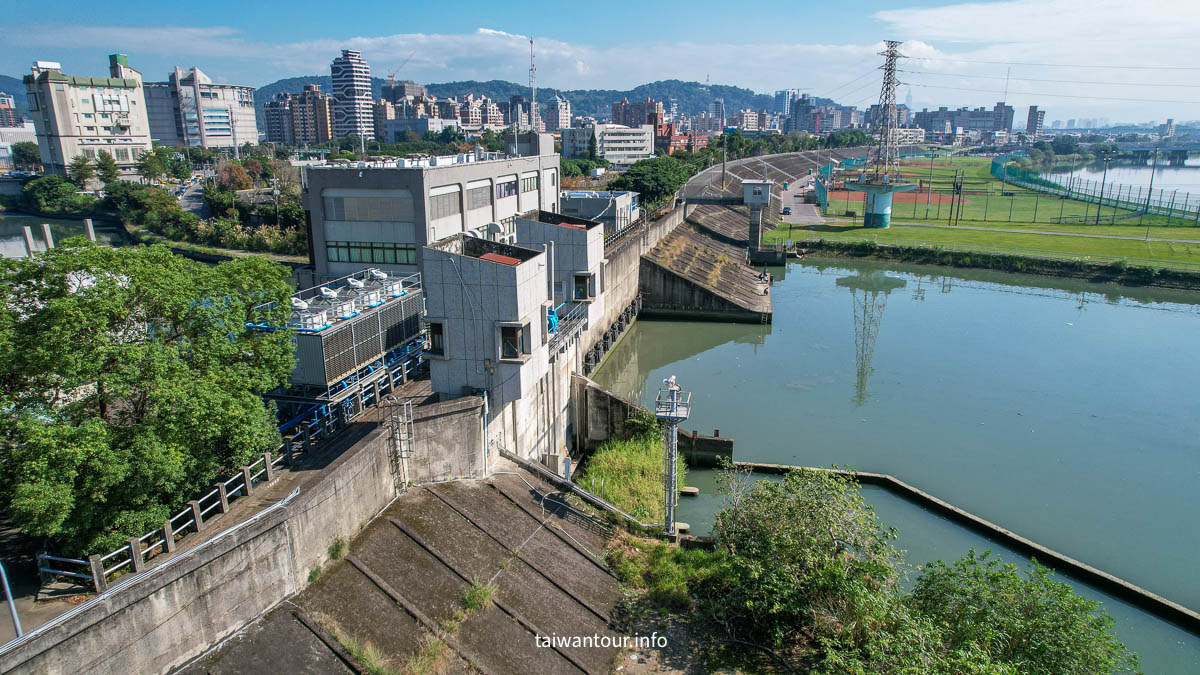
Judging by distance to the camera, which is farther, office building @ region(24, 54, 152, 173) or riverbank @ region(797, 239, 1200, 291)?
office building @ region(24, 54, 152, 173)

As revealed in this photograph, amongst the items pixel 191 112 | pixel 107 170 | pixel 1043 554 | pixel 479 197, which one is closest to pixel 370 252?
pixel 479 197

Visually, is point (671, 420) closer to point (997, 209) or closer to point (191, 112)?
point (997, 209)

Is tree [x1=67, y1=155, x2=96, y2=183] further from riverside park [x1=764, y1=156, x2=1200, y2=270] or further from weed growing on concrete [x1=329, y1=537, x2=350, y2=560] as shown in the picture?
weed growing on concrete [x1=329, y1=537, x2=350, y2=560]

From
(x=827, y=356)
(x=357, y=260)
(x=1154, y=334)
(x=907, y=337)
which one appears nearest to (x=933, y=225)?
(x=1154, y=334)

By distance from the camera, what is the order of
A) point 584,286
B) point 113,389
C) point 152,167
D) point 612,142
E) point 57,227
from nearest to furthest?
point 113,389 < point 584,286 < point 57,227 < point 152,167 < point 612,142

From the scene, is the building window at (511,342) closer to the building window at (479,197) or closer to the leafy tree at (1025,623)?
the leafy tree at (1025,623)

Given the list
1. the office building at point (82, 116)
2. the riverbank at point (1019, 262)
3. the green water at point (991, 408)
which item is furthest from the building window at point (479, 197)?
the office building at point (82, 116)

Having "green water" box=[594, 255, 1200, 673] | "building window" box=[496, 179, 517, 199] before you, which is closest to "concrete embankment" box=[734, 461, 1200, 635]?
"green water" box=[594, 255, 1200, 673]
